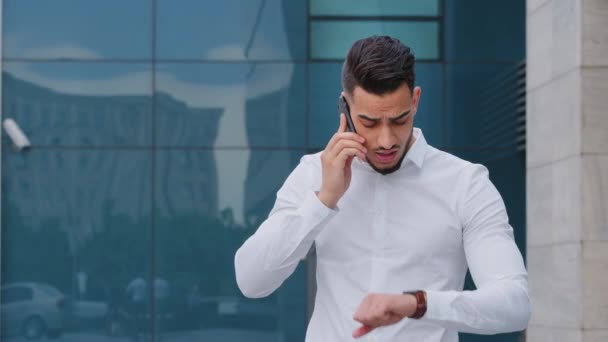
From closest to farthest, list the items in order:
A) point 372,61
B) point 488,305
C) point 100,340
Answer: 1. point 488,305
2. point 372,61
3. point 100,340

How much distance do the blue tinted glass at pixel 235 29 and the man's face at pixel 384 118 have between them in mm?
12060

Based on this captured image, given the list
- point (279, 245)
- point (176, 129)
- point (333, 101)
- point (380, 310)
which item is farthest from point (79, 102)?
point (380, 310)

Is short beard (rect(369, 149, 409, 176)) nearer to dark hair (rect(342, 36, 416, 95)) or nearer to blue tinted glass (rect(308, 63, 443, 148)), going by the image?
dark hair (rect(342, 36, 416, 95))

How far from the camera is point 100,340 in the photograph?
50.0 feet

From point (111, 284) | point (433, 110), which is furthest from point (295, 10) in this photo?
point (111, 284)

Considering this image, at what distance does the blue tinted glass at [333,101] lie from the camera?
15414 millimetres

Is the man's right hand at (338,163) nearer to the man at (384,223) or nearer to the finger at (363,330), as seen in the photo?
the man at (384,223)

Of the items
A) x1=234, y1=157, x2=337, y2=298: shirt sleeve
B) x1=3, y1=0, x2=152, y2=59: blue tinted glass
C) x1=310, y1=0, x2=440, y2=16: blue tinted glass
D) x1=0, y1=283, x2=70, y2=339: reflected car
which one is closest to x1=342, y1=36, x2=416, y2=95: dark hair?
x1=234, y1=157, x2=337, y2=298: shirt sleeve

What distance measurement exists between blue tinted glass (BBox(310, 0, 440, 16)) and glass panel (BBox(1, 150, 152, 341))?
124 inches

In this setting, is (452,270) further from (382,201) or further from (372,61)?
(372,61)

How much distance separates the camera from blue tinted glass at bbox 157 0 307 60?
15445 millimetres

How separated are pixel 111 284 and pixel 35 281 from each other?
3.24 ft

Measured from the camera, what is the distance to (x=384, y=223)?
3547 mm

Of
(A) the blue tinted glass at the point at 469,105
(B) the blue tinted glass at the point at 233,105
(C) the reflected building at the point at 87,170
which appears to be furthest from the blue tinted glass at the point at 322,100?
(A) the blue tinted glass at the point at 469,105
